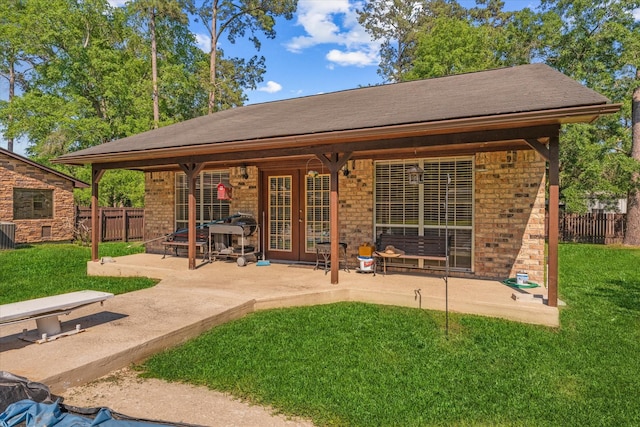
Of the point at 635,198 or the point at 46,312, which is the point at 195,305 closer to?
the point at 46,312

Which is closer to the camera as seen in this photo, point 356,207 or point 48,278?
point 48,278

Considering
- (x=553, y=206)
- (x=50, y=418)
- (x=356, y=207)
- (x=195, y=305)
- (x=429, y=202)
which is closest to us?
(x=50, y=418)

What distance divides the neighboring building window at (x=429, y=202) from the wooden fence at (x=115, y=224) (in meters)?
12.5

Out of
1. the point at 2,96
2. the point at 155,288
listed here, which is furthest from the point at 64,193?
the point at 2,96

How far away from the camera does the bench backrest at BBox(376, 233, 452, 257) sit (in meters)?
7.28

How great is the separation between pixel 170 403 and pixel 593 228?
1712cm

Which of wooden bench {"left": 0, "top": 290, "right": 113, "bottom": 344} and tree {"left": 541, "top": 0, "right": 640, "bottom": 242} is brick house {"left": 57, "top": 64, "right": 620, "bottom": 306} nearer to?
wooden bench {"left": 0, "top": 290, "right": 113, "bottom": 344}

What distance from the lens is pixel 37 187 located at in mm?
15148

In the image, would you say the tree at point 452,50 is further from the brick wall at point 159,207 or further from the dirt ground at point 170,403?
the dirt ground at point 170,403

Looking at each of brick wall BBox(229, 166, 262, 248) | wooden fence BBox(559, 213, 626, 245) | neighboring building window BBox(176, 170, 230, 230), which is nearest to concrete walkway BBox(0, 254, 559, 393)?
brick wall BBox(229, 166, 262, 248)

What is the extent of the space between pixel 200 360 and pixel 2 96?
2894cm

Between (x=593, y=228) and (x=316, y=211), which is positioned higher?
(x=316, y=211)

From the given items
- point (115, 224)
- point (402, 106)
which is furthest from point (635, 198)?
point (115, 224)

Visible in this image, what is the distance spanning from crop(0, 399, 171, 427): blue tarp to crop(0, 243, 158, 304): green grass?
478 cm
